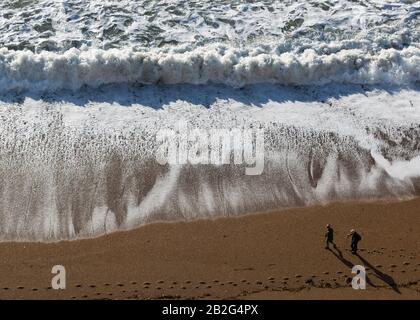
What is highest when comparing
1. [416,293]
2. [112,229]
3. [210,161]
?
[210,161]

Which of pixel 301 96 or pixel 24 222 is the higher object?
pixel 301 96

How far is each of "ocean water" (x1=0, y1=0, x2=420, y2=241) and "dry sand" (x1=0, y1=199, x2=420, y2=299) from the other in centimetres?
43

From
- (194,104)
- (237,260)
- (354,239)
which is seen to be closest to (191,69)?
(194,104)

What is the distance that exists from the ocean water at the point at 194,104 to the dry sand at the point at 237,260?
0.43 metres

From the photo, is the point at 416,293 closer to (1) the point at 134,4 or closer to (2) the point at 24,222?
(2) the point at 24,222

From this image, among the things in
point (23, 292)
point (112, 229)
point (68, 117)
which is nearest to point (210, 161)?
point (112, 229)

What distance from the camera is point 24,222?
11.4 m

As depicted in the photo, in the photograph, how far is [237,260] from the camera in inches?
417

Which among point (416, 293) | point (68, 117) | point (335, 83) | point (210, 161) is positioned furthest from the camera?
point (335, 83)

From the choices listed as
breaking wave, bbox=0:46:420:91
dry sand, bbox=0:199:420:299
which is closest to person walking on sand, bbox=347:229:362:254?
dry sand, bbox=0:199:420:299

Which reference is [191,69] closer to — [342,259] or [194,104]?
[194,104]

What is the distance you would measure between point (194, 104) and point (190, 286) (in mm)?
5343

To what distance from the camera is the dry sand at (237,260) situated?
10.1 meters

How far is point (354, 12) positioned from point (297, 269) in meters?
9.46
